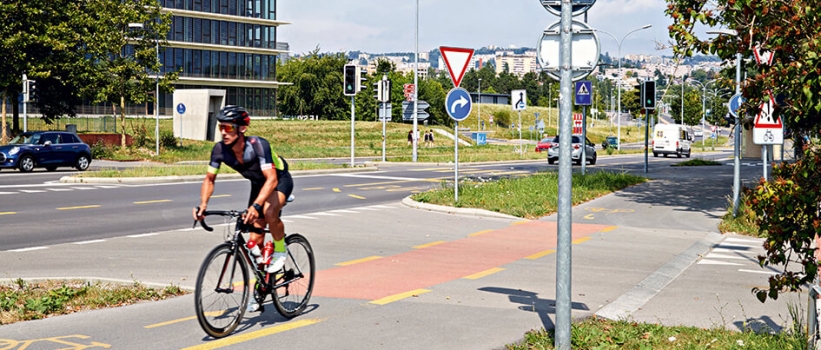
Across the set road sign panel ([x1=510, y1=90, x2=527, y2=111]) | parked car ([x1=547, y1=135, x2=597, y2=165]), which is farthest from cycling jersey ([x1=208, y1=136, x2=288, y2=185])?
parked car ([x1=547, y1=135, x2=597, y2=165])

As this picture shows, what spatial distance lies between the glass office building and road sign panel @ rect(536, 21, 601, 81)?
81.0 metres

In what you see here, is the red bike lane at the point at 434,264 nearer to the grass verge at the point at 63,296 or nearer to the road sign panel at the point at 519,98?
the grass verge at the point at 63,296

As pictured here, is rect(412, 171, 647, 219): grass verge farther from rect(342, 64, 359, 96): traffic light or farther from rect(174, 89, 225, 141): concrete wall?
rect(174, 89, 225, 141): concrete wall

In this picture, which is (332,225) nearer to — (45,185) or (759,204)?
(759,204)

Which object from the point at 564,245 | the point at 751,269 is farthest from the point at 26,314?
the point at 751,269

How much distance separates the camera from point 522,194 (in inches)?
782

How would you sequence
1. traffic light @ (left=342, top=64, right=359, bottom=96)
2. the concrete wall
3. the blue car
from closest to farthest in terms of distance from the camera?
the blue car → traffic light @ (left=342, top=64, right=359, bottom=96) → the concrete wall

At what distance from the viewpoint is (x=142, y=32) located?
4519cm

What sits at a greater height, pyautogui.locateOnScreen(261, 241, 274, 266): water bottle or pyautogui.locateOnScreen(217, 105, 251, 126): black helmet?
pyautogui.locateOnScreen(217, 105, 251, 126): black helmet

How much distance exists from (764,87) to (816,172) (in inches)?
25.5

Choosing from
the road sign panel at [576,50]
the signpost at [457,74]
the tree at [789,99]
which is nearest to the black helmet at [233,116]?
the road sign panel at [576,50]

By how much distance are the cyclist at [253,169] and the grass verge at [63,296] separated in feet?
5.24

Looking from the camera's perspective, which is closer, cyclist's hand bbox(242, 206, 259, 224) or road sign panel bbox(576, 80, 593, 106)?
cyclist's hand bbox(242, 206, 259, 224)

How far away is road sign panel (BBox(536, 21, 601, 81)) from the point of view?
6.13 meters
